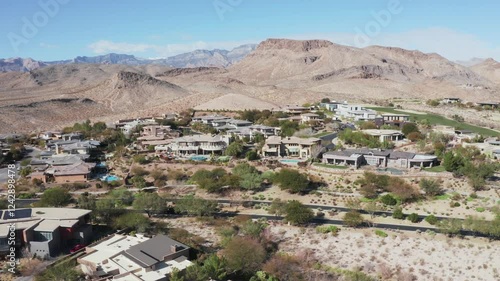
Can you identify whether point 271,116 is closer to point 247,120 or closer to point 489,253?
point 247,120

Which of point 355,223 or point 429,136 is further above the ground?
point 429,136

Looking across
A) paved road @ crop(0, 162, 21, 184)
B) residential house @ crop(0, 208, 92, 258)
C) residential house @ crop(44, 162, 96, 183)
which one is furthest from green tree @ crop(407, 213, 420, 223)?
paved road @ crop(0, 162, 21, 184)

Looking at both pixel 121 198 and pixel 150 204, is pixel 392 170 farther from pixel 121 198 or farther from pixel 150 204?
pixel 121 198

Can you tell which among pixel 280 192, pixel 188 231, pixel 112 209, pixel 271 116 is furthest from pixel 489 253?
pixel 271 116

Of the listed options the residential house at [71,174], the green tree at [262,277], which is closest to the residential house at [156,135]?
the residential house at [71,174]

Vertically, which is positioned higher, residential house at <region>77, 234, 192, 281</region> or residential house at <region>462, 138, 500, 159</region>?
residential house at <region>462, 138, 500, 159</region>

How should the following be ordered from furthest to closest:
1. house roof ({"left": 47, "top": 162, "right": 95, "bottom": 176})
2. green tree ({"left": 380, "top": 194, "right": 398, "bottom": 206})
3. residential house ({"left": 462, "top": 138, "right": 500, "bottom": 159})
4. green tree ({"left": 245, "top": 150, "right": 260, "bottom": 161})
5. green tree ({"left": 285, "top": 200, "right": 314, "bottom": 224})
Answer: green tree ({"left": 245, "top": 150, "right": 260, "bottom": 161}) → residential house ({"left": 462, "top": 138, "right": 500, "bottom": 159}) → house roof ({"left": 47, "top": 162, "right": 95, "bottom": 176}) → green tree ({"left": 380, "top": 194, "right": 398, "bottom": 206}) → green tree ({"left": 285, "top": 200, "right": 314, "bottom": 224})

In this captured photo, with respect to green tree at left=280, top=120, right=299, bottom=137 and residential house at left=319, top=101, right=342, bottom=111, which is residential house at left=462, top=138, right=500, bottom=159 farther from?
residential house at left=319, top=101, right=342, bottom=111
